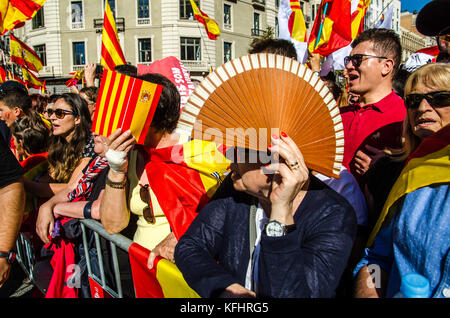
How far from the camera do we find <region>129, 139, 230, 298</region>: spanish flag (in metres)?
1.90

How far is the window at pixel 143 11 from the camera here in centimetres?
2926

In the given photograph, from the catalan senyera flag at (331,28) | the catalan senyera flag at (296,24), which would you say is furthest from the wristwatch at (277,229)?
the catalan senyera flag at (296,24)

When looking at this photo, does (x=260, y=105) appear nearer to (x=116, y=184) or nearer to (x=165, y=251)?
(x=165, y=251)

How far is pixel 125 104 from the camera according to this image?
179 cm

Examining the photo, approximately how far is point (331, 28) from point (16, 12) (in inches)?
176

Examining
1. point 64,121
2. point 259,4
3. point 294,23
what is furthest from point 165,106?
point 259,4

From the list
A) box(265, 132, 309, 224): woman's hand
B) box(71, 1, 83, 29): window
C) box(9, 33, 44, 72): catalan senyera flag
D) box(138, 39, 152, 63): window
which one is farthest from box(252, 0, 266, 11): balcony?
box(265, 132, 309, 224): woman's hand

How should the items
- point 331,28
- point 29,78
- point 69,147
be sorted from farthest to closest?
point 29,78 → point 331,28 → point 69,147

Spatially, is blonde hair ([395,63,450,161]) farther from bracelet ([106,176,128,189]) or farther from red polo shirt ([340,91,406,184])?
bracelet ([106,176,128,189])

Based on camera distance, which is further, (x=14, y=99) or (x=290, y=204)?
(x=14, y=99)

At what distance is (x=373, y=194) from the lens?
5.63 ft

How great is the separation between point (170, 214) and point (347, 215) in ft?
3.75

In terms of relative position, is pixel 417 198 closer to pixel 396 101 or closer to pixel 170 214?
pixel 170 214
